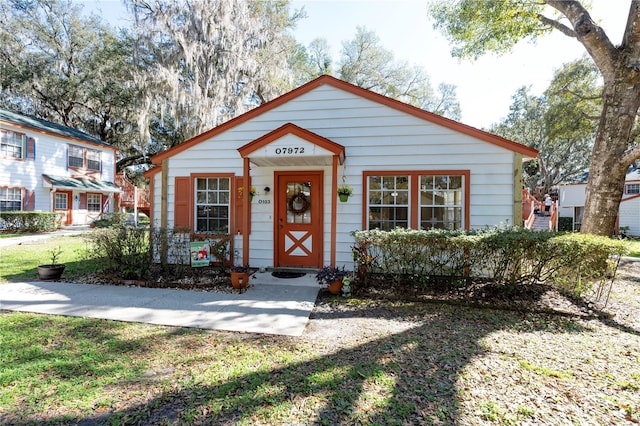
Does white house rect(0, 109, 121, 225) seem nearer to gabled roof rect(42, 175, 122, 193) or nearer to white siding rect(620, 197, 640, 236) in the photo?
gabled roof rect(42, 175, 122, 193)

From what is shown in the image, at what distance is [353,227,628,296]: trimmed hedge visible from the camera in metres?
4.51

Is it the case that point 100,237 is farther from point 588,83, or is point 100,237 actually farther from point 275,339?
point 588,83

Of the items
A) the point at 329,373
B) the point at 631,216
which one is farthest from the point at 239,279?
the point at 631,216

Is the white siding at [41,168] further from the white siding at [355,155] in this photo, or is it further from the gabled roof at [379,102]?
the white siding at [355,155]

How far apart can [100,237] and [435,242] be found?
638cm

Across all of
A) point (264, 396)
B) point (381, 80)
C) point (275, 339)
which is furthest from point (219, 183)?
point (381, 80)

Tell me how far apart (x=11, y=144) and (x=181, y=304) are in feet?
60.1

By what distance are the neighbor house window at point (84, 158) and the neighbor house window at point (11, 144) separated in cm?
289

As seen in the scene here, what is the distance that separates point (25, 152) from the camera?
16.4 meters

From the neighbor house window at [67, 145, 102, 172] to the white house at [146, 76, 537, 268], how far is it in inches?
652

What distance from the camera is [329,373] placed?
284 centimetres

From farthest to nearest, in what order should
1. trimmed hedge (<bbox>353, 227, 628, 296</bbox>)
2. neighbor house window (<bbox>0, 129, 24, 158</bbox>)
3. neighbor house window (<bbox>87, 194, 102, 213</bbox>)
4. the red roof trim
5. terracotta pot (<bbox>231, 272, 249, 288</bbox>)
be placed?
neighbor house window (<bbox>87, 194, 102, 213</bbox>)
neighbor house window (<bbox>0, 129, 24, 158</bbox>)
the red roof trim
terracotta pot (<bbox>231, 272, 249, 288</bbox>)
trimmed hedge (<bbox>353, 227, 628, 296</bbox>)

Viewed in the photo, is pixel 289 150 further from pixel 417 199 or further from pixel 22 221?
pixel 22 221

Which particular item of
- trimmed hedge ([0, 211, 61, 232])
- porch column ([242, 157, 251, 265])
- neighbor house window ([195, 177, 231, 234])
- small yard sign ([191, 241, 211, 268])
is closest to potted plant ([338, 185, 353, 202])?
porch column ([242, 157, 251, 265])
